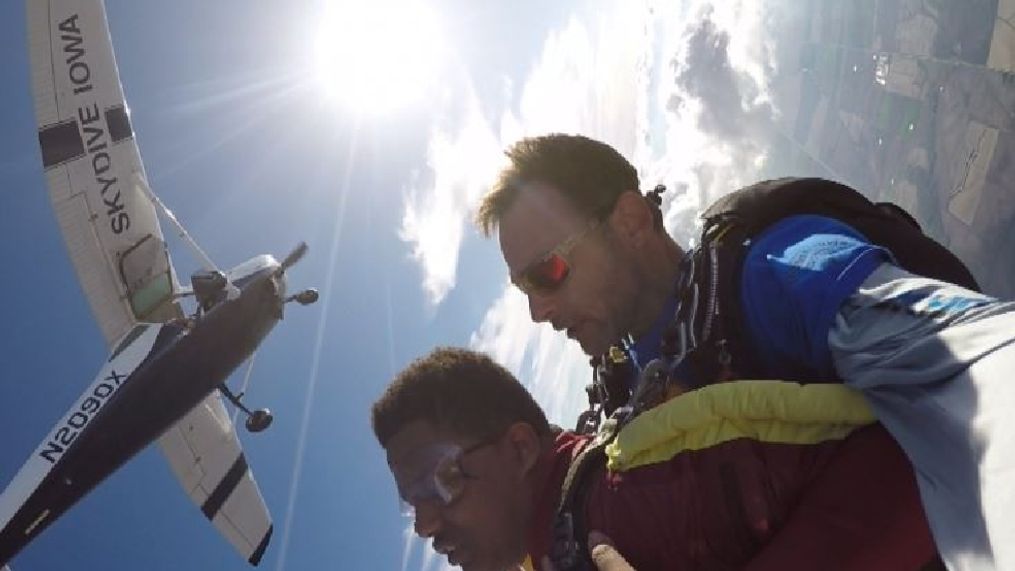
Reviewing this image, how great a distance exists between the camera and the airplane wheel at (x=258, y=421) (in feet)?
60.1

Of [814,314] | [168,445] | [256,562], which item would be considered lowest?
[256,562]

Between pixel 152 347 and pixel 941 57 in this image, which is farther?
pixel 941 57

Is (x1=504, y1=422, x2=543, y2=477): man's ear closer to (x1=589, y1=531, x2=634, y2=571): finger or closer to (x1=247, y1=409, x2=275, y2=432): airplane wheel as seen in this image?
(x1=589, y1=531, x2=634, y2=571): finger

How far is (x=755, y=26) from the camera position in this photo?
423ft

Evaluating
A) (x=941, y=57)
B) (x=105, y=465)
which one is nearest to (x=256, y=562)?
(x=105, y=465)

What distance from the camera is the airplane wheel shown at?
1831 cm

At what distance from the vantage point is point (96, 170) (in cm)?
1666

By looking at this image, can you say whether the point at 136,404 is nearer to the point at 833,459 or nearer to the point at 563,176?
the point at 563,176

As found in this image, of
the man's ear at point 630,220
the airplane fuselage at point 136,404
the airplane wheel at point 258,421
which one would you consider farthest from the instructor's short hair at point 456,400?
the airplane wheel at point 258,421

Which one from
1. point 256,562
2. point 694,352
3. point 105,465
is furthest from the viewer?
point 256,562

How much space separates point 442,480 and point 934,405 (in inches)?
62.6

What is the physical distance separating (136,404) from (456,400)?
52.0 feet

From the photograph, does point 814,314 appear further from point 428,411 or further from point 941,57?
point 941,57

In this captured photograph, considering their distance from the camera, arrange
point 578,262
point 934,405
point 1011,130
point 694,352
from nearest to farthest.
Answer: point 934,405 < point 694,352 < point 578,262 < point 1011,130
